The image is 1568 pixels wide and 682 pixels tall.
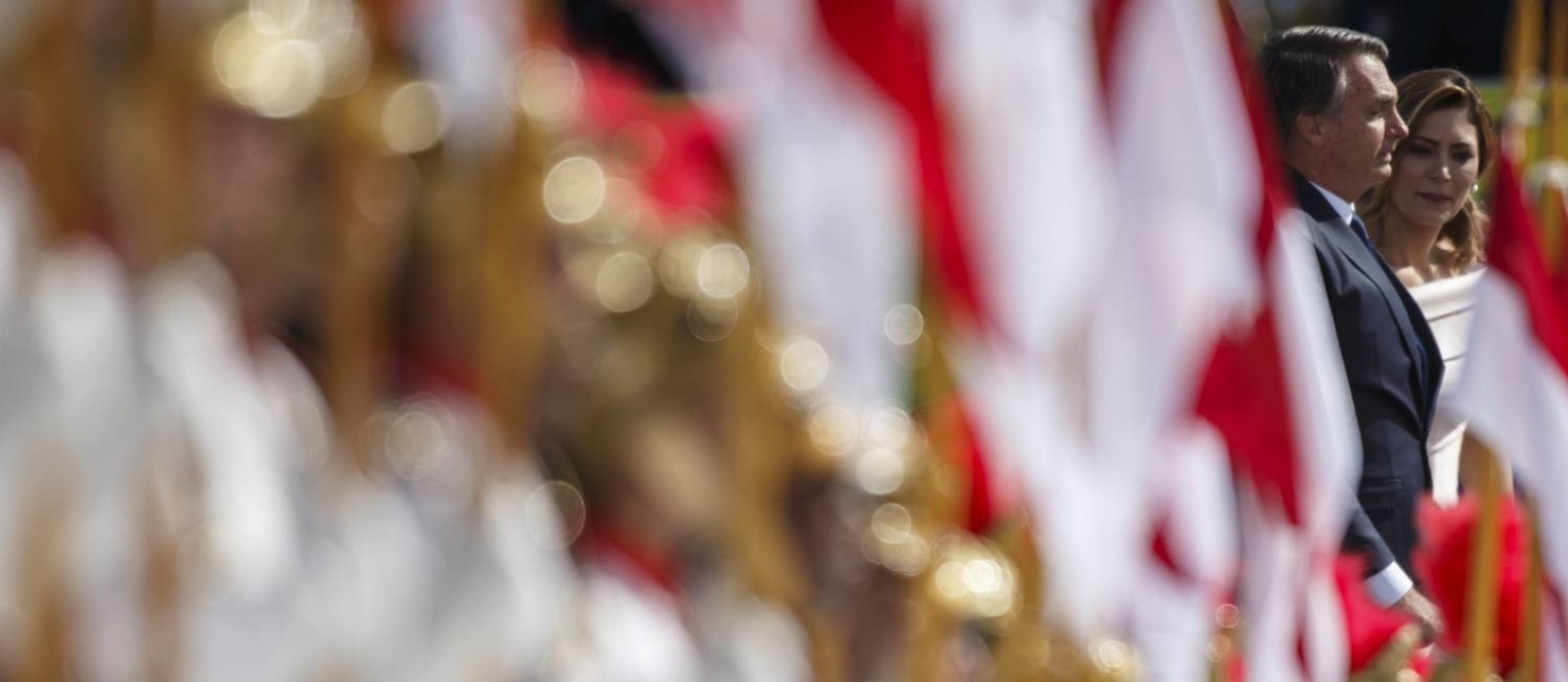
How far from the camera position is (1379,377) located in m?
2.88

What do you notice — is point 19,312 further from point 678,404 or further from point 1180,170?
point 1180,170

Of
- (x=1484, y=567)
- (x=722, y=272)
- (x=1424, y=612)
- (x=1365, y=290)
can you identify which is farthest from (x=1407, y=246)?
(x=722, y=272)

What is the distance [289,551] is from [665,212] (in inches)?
12.9

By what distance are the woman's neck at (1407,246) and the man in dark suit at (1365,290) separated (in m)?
0.22

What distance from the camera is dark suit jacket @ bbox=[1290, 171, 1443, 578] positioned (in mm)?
2875

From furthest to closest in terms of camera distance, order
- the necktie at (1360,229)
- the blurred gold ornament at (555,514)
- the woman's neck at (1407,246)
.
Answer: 1. the woman's neck at (1407,246)
2. the necktie at (1360,229)
3. the blurred gold ornament at (555,514)

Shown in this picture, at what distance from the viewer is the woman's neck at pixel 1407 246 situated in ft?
10.9

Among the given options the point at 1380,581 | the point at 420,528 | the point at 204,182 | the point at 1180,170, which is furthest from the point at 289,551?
the point at 1380,581

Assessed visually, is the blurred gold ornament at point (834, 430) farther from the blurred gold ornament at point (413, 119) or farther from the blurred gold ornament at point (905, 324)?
the blurred gold ornament at point (413, 119)

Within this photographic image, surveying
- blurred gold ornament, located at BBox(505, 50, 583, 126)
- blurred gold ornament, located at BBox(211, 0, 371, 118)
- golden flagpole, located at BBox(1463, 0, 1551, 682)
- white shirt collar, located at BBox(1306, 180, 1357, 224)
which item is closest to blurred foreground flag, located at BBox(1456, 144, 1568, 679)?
golden flagpole, located at BBox(1463, 0, 1551, 682)

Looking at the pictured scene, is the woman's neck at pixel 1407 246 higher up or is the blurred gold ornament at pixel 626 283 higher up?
the blurred gold ornament at pixel 626 283

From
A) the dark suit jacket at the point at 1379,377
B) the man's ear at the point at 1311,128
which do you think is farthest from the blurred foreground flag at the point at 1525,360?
the man's ear at the point at 1311,128

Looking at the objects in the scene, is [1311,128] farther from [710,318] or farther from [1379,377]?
[710,318]

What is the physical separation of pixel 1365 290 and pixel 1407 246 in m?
0.49
